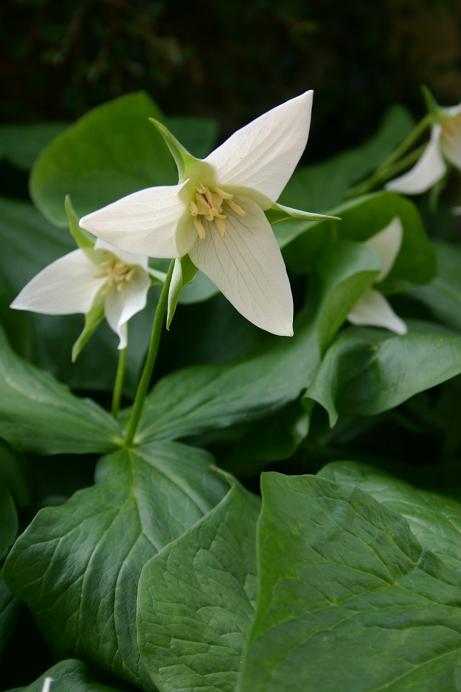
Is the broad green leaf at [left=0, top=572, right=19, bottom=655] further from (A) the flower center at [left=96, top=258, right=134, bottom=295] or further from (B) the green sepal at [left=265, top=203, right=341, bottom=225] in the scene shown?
(B) the green sepal at [left=265, top=203, right=341, bottom=225]

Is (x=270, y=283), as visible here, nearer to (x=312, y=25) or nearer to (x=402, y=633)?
(x=402, y=633)

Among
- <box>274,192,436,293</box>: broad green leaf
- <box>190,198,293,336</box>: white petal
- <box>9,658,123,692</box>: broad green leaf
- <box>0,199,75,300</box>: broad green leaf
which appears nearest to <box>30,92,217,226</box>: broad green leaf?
<box>0,199,75,300</box>: broad green leaf

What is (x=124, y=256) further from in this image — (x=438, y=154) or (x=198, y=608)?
(x=438, y=154)

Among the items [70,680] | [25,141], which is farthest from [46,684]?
[25,141]

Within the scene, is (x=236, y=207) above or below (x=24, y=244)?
above

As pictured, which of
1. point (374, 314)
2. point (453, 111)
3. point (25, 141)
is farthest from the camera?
point (25, 141)
